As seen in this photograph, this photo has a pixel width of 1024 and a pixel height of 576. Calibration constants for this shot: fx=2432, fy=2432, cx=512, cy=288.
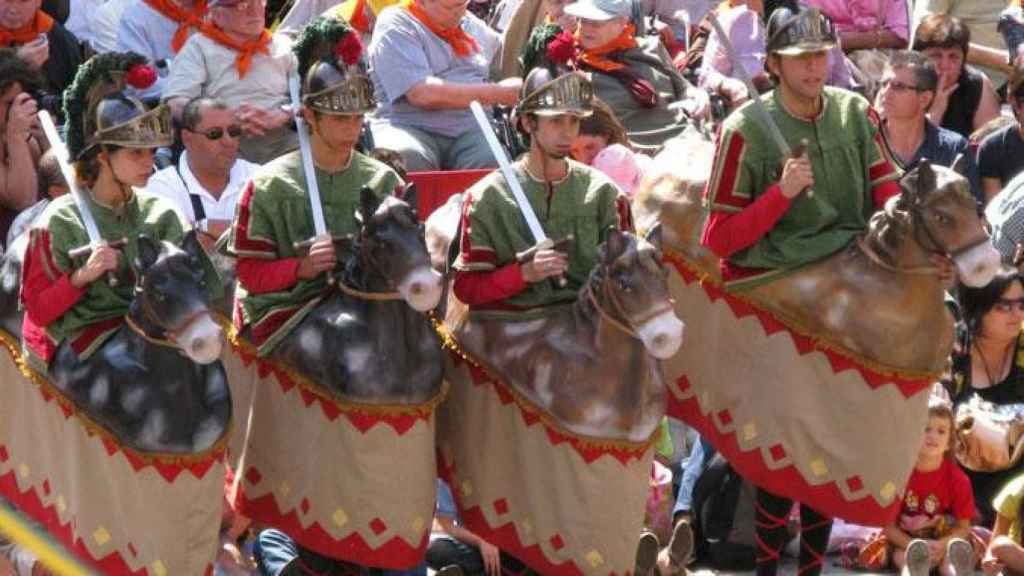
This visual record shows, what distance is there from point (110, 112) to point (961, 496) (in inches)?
144

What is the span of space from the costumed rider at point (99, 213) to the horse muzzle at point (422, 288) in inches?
27.5

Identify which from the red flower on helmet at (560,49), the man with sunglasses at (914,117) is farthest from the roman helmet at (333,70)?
the man with sunglasses at (914,117)

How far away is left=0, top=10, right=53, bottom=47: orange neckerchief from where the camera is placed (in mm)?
10383

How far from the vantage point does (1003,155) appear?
35.8 ft

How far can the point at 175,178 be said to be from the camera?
30.3 feet

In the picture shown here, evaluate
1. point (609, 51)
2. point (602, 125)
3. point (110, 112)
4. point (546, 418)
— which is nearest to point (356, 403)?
point (546, 418)

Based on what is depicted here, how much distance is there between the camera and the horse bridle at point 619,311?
747 cm

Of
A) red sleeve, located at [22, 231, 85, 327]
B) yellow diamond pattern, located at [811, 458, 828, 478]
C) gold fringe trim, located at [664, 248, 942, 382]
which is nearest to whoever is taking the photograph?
red sleeve, located at [22, 231, 85, 327]

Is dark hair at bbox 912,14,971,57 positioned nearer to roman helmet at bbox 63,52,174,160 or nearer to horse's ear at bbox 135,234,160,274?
roman helmet at bbox 63,52,174,160

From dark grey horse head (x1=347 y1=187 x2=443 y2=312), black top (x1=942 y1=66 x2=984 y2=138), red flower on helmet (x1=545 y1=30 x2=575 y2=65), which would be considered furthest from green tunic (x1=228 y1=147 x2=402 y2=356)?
black top (x1=942 y1=66 x2=984 y2=138)

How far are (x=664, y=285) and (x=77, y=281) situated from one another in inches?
70.8

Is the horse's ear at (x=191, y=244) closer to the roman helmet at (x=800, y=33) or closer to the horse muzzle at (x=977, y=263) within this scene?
the roman helmet at (x=800, y=33)

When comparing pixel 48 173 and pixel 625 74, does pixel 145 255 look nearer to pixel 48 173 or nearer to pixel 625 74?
pixel 48 173

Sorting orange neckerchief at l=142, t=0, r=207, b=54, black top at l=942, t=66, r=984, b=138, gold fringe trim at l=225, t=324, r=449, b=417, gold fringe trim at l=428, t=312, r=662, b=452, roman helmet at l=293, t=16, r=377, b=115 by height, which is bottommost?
black top at l=942, t=66, r=984, b=138
